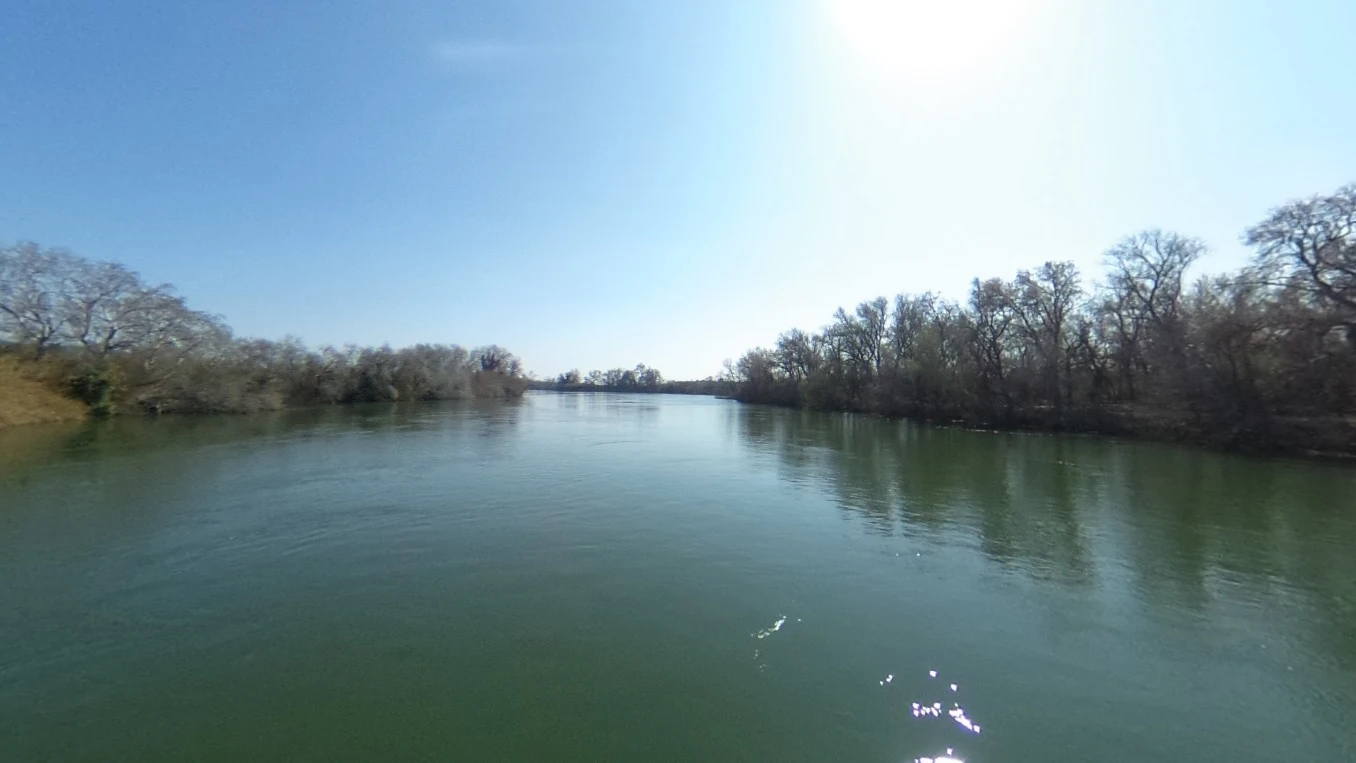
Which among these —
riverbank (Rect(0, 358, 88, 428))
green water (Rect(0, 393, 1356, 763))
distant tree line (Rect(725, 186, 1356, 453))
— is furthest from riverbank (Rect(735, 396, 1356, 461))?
riverbank (Rect(0, 358, 88, 428))

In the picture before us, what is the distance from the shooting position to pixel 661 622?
22.4 ft

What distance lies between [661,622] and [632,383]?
499 feet

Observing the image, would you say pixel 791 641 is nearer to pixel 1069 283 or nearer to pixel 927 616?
pixel 927 616

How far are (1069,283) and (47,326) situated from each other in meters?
69.5

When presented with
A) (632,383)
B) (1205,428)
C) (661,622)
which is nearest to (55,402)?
(661,622)

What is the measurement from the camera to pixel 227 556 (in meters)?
9.00

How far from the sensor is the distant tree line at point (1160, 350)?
75.3ft

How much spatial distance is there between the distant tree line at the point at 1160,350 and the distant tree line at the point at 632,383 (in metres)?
96.4

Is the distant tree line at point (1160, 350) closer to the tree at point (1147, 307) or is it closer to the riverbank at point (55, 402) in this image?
the tree at point (1147, 307)

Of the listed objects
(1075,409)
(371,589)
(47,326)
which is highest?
(47,326)

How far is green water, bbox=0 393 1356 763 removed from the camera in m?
4.57

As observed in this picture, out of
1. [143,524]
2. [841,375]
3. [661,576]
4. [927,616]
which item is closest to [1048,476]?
[927,616]

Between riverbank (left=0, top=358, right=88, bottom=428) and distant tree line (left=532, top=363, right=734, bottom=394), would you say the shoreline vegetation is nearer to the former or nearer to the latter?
distant tree line (left=532, top=363, right=734, bottom=394)

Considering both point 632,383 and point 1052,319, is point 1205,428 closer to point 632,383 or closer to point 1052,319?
point 1052,319
